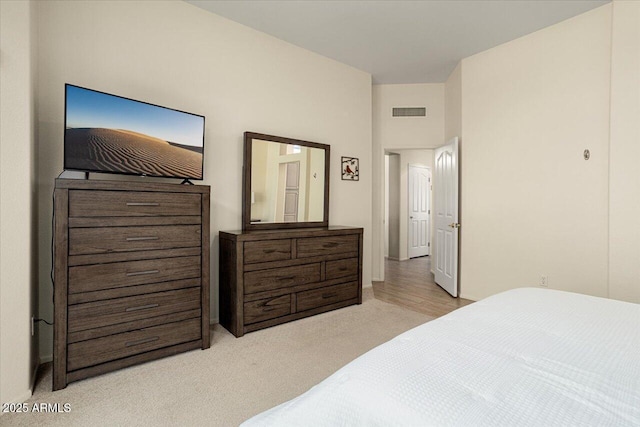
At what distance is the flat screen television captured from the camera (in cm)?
211

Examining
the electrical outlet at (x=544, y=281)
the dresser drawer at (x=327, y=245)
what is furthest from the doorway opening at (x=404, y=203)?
the electrical outlet at (x=544, y=281)

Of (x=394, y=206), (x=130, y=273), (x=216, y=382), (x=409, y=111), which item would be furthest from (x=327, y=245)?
(x=394, y=206)

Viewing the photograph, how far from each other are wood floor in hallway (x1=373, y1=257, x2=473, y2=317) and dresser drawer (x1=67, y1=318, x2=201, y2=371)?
7.78 ft

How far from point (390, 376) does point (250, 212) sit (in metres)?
2.61

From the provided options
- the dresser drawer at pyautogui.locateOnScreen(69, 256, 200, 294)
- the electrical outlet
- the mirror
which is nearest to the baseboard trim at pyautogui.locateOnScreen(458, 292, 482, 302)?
the electrical outlet

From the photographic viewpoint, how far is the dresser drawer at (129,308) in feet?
6.50

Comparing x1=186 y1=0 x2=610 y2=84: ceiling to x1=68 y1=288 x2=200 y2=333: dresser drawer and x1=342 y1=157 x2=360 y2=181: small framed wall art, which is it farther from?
x1=68 y1=288 x2=200 y2=333: dresser drawer

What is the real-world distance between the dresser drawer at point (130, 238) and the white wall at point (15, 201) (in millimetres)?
251

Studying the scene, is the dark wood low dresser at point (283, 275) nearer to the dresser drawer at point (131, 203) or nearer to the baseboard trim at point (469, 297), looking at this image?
the dresser drawer at point (131, 203)

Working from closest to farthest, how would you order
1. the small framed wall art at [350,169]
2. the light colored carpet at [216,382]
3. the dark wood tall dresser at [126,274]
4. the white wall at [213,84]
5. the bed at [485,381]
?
the bed at [485,381], the light colored carpet at [216,382], the dark wood tall dresser at [126,274], the white wall at [213,84], the small framed wall art at [350,169]

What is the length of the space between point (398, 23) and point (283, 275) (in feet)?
9.26

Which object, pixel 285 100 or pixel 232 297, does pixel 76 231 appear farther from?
pixel 285 100

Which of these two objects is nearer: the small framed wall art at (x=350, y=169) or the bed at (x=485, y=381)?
the bed at (x=485, y=381)

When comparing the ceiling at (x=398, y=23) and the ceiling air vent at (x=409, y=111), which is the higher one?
the ceiling at (x=398, y=23)
